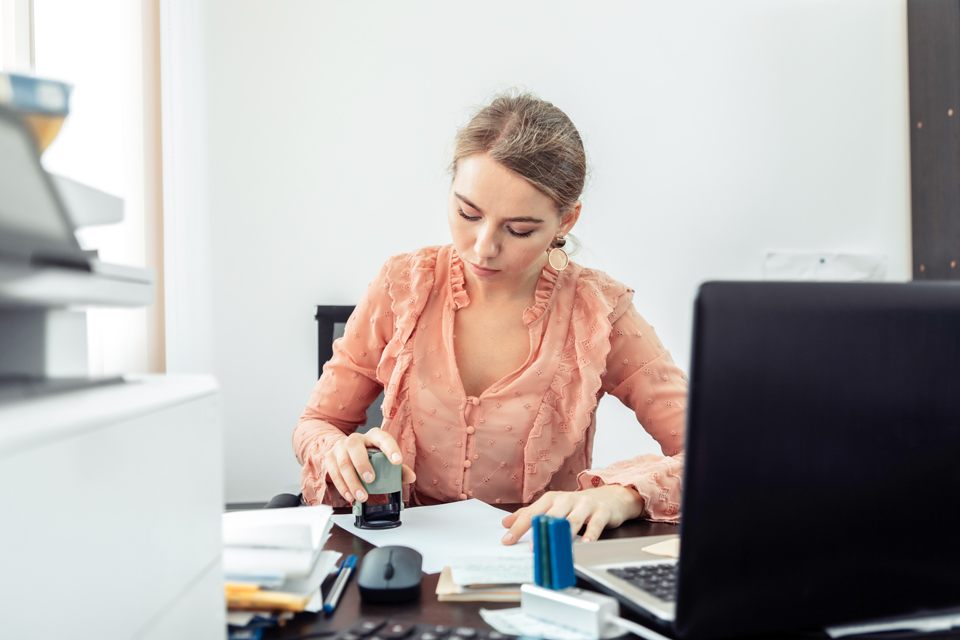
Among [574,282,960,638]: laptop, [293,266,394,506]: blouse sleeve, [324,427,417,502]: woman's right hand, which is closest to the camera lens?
[574,282,960,638]: laptop

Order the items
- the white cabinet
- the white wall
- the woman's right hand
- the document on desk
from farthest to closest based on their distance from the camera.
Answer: the white wall, the woman's right hand, the document on desk, the white cabinet

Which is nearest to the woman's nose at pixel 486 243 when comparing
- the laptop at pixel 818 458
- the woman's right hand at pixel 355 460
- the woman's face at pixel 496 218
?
the woman's face at pixel 496 218

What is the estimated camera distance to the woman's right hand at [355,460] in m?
0.88

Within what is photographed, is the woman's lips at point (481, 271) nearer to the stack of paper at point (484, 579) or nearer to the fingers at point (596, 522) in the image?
the fingers at point (596, 522)

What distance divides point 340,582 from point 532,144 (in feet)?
2.69

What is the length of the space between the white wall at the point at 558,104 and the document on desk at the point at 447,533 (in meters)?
1.49

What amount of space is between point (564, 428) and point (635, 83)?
185 cm

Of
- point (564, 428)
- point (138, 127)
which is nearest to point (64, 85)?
point (564, 428)

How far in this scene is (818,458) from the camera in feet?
1.56

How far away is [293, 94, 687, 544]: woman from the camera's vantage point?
117cm

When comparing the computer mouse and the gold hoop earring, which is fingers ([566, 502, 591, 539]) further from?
the gold hoop earring

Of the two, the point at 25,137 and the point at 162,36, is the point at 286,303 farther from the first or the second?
the point at 25,137

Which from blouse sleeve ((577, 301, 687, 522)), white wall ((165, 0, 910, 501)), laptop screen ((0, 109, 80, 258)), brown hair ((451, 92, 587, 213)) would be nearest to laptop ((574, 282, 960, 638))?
laptop screen ((0, 109, 80, 258))

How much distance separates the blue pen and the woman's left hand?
7.5 inches
